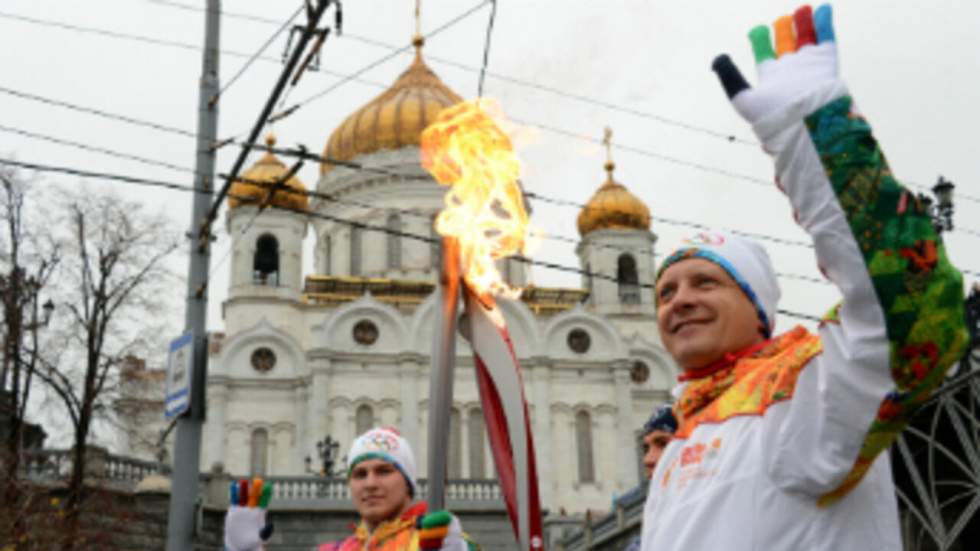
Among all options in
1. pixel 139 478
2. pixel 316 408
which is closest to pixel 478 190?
pixel 139 478

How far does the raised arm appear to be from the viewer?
197 cm

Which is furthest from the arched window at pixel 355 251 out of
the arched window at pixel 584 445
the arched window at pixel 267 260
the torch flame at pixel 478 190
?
the torch flame at pixel 478 190

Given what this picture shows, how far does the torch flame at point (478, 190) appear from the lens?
14.5ft

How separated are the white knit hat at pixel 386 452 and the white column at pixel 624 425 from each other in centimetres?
3219

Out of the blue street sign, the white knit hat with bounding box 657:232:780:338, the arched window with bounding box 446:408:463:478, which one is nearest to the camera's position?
the white knit hat with bounding box 657:232:780:338

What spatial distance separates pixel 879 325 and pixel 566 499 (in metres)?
35.2

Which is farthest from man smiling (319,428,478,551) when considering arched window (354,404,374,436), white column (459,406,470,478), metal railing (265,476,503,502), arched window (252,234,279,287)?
arched window (252,234,279,287)

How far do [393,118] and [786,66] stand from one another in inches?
1669

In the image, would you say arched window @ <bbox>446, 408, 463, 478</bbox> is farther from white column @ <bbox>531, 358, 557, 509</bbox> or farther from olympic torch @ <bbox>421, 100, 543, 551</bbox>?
olympic torch @ <bbox>421, 100, 543, 551</bbox>

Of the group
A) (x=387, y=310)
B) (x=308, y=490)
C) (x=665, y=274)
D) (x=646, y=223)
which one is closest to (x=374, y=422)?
(x=387, y=310)

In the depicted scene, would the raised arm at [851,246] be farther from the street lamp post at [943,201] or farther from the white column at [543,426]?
the white column at [543,426]

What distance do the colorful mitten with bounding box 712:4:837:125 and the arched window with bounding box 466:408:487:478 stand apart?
33.3 metres

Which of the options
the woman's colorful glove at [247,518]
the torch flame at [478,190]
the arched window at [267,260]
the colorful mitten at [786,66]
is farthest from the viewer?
the arched window at [267,260]

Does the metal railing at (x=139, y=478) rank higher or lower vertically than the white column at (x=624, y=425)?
lower
